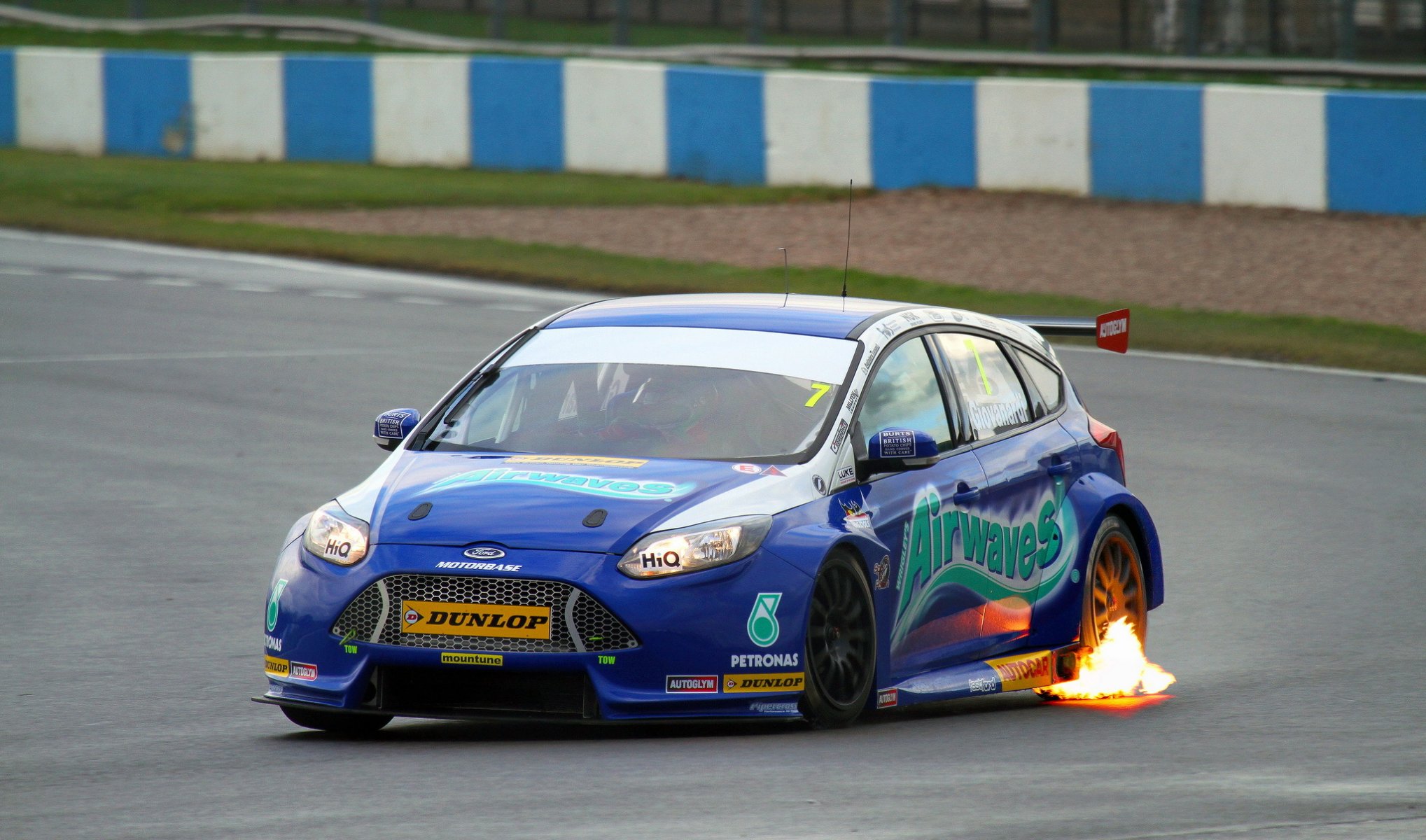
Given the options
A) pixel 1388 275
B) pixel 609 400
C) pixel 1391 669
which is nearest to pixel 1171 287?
pixel 1388 275

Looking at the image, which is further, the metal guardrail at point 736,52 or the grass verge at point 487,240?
the metal guardrail at point 736,52

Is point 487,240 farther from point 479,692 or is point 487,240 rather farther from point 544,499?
point 479,692

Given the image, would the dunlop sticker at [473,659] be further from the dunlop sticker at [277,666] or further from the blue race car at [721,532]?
the dunlop sticker at [277,666]

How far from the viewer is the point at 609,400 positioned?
764cm

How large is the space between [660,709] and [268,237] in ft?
60.8

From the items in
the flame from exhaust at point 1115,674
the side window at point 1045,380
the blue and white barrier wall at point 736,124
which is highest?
the blue and white barrier wall at point 736,124

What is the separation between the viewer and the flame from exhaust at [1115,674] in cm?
838

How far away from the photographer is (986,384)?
838 centimetres

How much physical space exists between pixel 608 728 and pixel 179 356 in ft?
34.6

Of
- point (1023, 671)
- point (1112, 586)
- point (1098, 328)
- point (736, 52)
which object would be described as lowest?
point (1023, 671)

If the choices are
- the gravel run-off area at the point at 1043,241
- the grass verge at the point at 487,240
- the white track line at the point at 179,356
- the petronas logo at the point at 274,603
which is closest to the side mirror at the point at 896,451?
the petronas logo at the point at 274,603

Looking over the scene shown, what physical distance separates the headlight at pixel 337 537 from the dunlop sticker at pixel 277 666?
341 millimetres

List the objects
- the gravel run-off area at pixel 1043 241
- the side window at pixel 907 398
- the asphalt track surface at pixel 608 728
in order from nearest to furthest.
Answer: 1. the asphalt track surface at pixel 608 728
2. the side window at pixel 907 398
3. the gravel run-off area at pixel 1043 241

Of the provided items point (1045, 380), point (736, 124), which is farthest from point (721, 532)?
point (736, 124)
